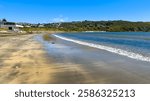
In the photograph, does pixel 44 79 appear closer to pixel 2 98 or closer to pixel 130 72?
pixel 2 98

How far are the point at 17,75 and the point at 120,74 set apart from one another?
15.9ft

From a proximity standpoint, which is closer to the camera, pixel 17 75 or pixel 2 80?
pixel 2 80

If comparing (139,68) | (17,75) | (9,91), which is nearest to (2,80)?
(17,75)

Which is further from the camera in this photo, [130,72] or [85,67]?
[85,67]

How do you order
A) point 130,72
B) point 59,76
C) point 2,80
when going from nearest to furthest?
point 2,80, point 59,76, point 130,72

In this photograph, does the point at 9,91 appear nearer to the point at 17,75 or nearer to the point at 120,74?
the point at 17,75

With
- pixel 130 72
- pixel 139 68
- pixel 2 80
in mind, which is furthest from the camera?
pixel 139 68

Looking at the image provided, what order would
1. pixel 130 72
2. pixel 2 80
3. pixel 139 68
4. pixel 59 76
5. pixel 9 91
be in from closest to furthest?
pixel 9 91, pixel 2 80, pixel 59 76, pixel 130 72, pixel 139 68

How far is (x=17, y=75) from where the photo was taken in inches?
568

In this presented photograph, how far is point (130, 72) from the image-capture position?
1534 centimetres

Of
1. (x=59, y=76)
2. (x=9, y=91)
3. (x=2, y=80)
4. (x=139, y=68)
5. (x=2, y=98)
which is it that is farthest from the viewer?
(x=139, y=68)

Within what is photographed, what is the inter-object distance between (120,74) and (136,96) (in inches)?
182

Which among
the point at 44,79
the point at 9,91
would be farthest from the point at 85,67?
the point at 9,91

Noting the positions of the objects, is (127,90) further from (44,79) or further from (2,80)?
(2,80)
